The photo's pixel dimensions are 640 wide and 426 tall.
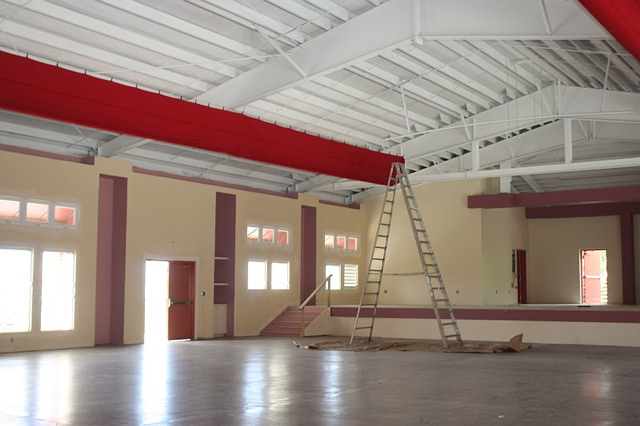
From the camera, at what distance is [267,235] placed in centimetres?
1942

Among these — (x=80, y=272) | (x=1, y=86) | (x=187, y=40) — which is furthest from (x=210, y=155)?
(x=1, y=86)

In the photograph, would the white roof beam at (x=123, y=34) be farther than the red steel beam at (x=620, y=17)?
Yes

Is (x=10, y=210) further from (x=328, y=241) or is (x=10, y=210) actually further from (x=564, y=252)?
(x=564, y=252)

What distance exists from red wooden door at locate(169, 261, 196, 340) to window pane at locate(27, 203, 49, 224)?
372cm

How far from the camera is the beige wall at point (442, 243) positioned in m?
21.3

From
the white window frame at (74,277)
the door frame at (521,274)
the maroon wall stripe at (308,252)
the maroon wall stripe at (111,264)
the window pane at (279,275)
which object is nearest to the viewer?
the white window frame at (74,277)

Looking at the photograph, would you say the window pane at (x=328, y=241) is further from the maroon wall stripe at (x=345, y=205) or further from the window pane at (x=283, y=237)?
the window pane at (x=283, y=237)

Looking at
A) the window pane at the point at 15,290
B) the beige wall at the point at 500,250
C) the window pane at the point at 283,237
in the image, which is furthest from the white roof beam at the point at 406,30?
the beige wall at the point at 500,250

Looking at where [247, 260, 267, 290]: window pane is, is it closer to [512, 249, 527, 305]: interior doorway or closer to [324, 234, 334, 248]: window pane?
[324, 234, 334, 248]: window pane

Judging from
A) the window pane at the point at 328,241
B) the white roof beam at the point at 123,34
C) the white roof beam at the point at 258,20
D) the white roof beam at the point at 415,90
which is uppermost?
the white roof beam at the point at 258,20

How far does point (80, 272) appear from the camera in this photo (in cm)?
1446

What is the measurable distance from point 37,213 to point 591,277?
18.6 metres

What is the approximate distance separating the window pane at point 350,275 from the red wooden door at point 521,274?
18.6ft

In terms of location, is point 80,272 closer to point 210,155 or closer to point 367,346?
point 210,155
